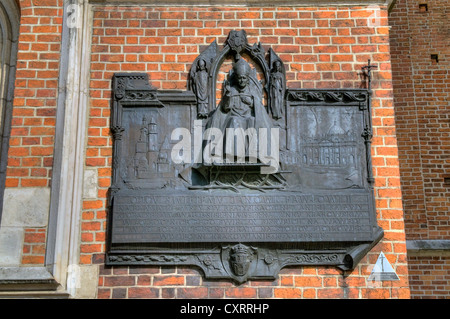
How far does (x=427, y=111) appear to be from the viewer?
8.51 meters

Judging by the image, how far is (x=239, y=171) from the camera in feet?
16.7

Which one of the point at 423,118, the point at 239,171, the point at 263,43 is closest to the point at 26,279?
the point at 239,171

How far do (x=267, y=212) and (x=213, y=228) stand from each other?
1.55ft

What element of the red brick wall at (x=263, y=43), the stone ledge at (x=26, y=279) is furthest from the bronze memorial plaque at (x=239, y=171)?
the stone ledge at (x=26, y=279)

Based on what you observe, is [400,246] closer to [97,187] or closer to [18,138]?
[97,187]

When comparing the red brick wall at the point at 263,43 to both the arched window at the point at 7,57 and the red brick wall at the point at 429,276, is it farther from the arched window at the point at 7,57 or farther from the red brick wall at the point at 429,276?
the red brick wall at the point at 429,276

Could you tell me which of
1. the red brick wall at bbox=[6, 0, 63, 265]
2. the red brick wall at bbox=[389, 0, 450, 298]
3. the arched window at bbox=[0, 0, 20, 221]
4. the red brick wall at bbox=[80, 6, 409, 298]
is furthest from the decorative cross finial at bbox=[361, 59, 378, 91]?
the arched window at bbox=[0, 0, 20, 221]

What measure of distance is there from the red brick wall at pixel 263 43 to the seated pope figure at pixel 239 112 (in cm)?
38

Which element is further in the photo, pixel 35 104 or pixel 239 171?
pixel 35 104

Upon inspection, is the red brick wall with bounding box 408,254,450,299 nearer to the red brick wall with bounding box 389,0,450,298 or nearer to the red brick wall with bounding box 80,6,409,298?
the red brick wall with bounding box 389,0,450,298

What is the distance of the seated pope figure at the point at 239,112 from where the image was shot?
5.11m

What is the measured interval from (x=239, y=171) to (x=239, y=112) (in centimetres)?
54

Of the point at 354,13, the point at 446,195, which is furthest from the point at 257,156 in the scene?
the point at 446,195

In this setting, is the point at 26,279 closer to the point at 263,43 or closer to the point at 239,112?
the point at 239,112
